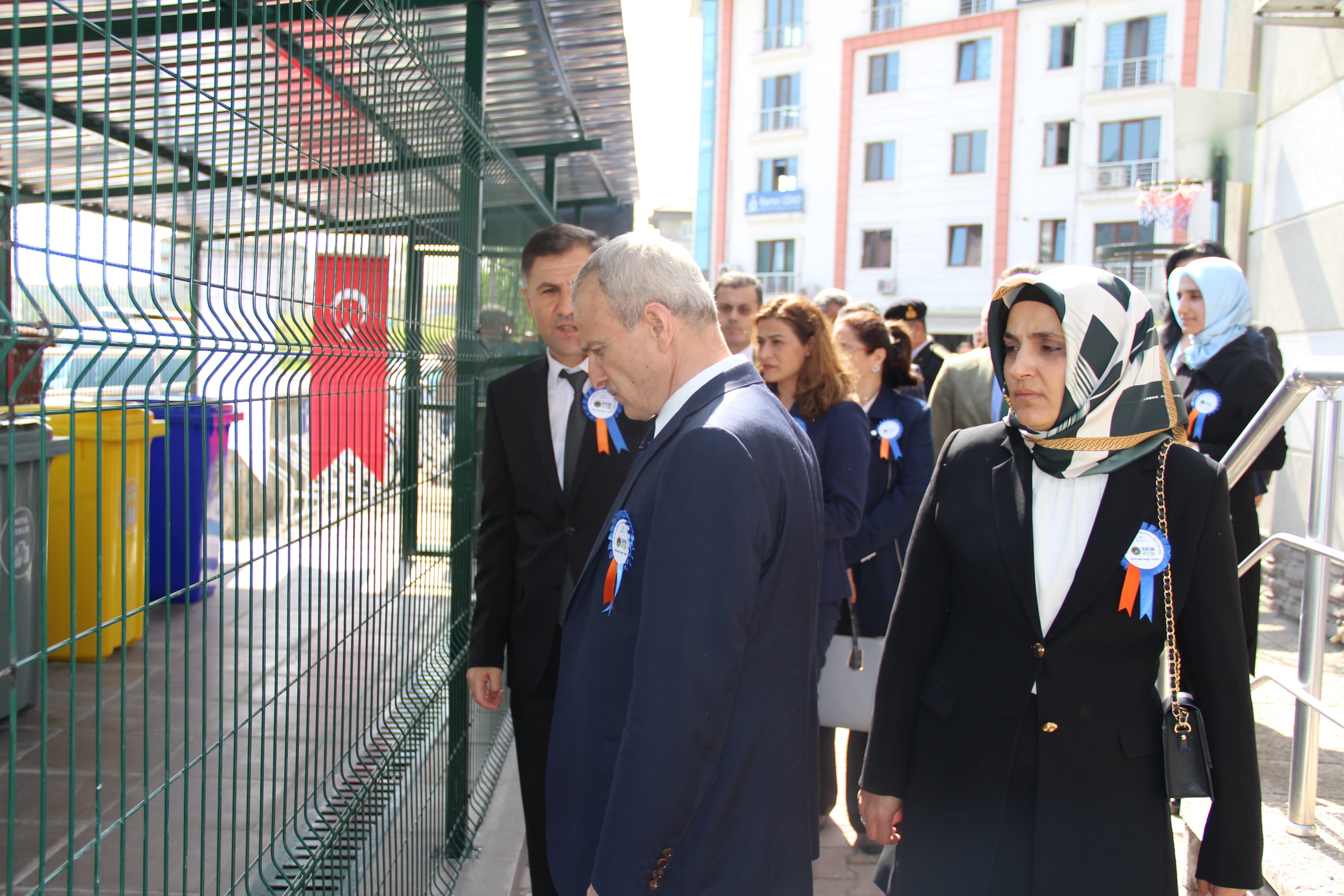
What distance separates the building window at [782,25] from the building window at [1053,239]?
1127 cm

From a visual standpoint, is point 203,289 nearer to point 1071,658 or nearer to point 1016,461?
point 1016,461

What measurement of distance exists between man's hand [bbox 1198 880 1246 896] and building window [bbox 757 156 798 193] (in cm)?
3397

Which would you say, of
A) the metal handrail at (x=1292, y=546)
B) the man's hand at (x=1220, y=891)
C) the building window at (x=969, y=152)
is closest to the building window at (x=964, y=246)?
the building window at (x=969, y=152)

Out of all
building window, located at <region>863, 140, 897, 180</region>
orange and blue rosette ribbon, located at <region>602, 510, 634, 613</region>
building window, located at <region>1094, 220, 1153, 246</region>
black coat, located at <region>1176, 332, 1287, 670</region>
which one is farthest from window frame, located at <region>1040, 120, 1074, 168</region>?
orange and blue rosette ribbon, located at <region>602, 510, 634, 613</region>

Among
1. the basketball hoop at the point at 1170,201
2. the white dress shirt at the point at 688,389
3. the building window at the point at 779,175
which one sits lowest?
the white dress shirt at the point at 688,389

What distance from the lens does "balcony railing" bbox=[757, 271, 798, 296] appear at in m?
34.6

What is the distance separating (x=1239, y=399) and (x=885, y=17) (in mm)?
33093

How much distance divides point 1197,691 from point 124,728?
6.46ft

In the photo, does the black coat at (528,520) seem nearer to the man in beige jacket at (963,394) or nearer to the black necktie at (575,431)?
the black necktie at (575,431)

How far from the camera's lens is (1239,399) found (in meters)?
4.17

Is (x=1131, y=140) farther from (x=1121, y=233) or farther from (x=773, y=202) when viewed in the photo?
(x=773, y=202)

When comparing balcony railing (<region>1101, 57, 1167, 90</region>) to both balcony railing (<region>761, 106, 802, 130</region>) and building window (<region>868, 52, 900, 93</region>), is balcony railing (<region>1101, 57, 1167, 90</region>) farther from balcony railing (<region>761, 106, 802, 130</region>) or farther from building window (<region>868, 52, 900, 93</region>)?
balcony railing (<region>761, 106, 802, 130</region>)

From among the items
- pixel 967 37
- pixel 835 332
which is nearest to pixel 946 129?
pixel 967 37

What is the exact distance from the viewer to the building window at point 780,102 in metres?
34.9
